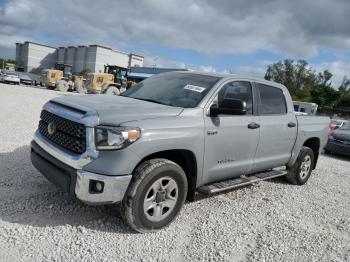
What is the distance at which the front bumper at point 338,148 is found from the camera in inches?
454

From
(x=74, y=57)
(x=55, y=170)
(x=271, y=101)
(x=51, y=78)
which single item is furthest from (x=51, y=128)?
(x=74, y=57)

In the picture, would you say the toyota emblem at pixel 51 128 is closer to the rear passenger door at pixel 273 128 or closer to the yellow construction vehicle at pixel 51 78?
the rear passenger door at pixel 273 128

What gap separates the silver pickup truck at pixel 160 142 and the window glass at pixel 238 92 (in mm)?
14

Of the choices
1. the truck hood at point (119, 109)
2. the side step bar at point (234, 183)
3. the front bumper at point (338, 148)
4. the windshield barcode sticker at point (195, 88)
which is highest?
the windshield barcode sticker at point (195, 88)

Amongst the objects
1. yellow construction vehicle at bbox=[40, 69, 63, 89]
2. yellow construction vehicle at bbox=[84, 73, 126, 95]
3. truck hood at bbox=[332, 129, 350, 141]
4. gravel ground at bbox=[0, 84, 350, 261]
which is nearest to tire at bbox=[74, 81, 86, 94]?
yellow construction vehicle at bbox=[84, 73, 126, 95]

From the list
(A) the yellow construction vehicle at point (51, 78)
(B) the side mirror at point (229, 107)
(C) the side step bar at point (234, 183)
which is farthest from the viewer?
(A) the yellow construction vehicle at point (51, 78)

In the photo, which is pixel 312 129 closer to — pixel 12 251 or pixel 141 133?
pixel 141 133

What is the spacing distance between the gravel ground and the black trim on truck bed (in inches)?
20.5

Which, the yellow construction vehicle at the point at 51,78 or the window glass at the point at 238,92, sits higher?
the window glass at the point at 238,92

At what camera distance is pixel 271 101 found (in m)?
5.71

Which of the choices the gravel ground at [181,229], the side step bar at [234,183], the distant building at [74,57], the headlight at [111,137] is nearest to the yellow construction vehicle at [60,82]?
the gravel ground at [181,229]

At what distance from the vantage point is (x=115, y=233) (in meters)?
3.87

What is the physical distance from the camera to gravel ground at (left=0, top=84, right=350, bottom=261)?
3.51 m

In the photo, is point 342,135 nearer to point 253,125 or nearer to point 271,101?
point 271,101
